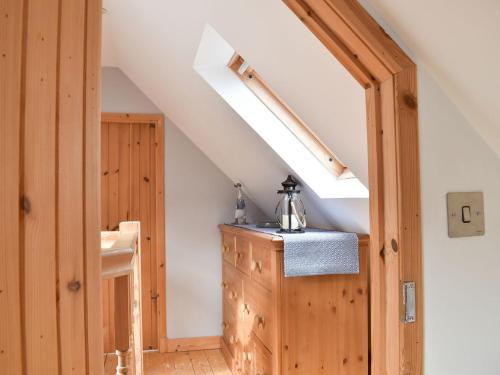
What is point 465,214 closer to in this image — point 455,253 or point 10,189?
point 455,253

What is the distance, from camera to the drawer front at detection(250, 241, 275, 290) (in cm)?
240

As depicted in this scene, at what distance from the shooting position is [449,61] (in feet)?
3.08

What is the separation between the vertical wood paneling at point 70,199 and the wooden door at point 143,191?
2955 mm

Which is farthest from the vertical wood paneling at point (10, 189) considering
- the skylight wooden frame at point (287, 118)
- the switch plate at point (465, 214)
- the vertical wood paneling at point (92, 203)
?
the skylight wooden frame at point (287, 118)

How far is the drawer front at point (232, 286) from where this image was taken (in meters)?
3.14

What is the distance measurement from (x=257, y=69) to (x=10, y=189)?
1.47 meters

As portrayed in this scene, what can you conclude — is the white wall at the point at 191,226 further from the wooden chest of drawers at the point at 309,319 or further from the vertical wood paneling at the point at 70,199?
the vertical wood paneling at the point at 70,199

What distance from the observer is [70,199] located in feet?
2.57

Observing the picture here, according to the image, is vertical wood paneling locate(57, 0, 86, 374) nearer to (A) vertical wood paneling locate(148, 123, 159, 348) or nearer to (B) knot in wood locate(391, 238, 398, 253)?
(B) knot in wood locate(391, 238, 398, 253)

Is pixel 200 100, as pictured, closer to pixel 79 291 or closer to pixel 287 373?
pixel 287 373

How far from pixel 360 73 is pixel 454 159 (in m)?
0.30

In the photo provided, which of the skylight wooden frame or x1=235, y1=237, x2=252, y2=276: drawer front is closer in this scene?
the skylight wooden frame

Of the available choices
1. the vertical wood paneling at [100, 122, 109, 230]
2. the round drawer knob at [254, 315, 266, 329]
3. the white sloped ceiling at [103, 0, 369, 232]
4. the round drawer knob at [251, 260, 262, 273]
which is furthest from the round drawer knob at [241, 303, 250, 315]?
the vertical wood paneling at [100, 122, 109, 230]

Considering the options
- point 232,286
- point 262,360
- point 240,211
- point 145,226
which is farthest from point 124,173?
point 262,360
